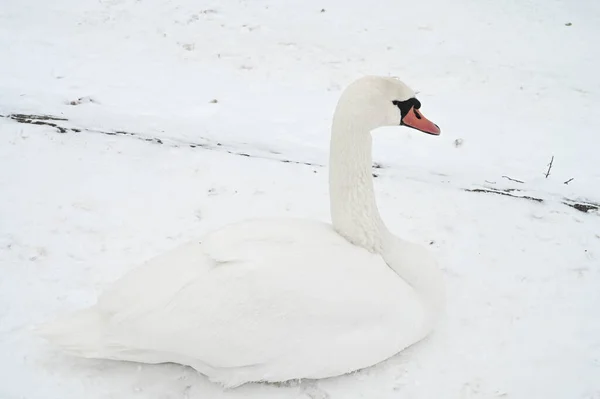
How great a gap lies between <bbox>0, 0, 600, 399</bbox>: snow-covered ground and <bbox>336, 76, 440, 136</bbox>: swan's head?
122 centimetres

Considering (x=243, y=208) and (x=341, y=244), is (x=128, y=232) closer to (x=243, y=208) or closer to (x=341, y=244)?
(x=243, y=208)

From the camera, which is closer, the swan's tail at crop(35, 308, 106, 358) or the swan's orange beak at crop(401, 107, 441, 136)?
the swan's tail at crop(35, 308, 106, 358)

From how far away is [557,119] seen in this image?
629 centimetres

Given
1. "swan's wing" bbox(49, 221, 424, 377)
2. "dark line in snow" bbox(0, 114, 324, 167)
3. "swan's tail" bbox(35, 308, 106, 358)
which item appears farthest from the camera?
"dark line in snow" bbox(0, 114, 324, 167)

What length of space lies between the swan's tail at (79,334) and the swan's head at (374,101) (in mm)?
1520

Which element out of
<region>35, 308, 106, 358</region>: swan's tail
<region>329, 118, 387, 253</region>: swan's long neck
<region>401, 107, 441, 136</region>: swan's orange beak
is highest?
<region>401, 107, 441, 136</region>: swan's orange beak

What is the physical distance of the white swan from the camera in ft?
8.51

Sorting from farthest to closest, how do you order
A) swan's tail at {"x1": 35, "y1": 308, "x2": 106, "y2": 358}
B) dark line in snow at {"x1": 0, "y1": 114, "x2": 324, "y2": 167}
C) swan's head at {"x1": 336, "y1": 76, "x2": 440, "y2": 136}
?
dark line in snow at {"x1": 0, "y1": 114, "x2": 324, "y2": 167}, swan's head at {"x1": 336, "y1": 76, "x2": 440, "y2": 136}, swan's tail at {"x1": 35, "y1": 308, "x2": 106, "y2": 358}

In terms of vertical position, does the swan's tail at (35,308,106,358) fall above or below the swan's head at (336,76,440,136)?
below

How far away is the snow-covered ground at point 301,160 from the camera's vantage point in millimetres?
3066

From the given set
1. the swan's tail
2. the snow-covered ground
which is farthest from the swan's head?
the swan's tail

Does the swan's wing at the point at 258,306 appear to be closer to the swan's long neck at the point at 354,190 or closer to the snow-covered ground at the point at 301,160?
the swan's long neck at the point at 354,190

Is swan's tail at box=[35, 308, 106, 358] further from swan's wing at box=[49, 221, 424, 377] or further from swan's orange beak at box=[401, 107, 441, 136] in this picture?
swan's orange beak at box=[401, 107, 441, 136]

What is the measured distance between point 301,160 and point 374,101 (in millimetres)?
2220
